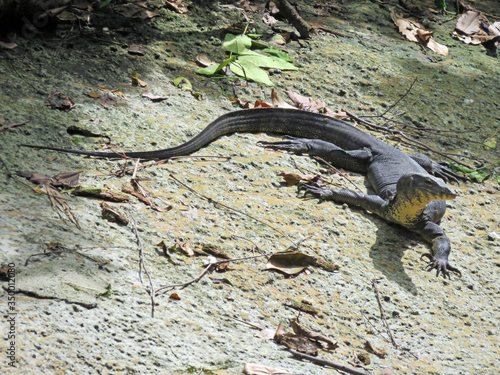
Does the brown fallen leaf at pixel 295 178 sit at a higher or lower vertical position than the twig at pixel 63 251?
lower

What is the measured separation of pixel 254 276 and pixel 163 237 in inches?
26.9

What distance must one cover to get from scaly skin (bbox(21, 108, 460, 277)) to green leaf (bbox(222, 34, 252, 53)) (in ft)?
4.28

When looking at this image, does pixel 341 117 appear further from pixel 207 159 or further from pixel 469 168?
pixel 207 159

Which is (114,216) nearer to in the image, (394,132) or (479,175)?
(394,132)

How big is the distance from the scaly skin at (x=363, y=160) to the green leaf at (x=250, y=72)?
2.46 ft

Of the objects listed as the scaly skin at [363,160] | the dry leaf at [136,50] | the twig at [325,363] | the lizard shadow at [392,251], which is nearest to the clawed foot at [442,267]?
the scaly skin at [363,160]

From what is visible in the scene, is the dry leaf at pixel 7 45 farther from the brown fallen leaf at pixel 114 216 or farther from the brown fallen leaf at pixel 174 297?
the brown fallen leaf at pixel 174 297

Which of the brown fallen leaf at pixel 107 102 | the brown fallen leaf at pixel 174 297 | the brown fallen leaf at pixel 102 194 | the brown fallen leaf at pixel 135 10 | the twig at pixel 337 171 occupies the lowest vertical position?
the twig at pixel 337 171

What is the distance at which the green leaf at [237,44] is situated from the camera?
647 cm

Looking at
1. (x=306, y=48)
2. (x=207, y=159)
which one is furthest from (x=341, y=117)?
(x=207, y=159)

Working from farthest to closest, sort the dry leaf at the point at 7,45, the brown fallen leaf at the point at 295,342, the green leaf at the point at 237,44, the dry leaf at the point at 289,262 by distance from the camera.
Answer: the green leaf at the point at 237,44, the dry leaf at the point at 7,45, the dry leaf at the point at 289,262, the brown fallen leaf at the point at 295,342

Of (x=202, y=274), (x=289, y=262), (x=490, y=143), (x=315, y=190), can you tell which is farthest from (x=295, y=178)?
(x=490, y=143)

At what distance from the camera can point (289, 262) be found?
11.9 ft

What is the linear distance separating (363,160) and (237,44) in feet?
7.66
